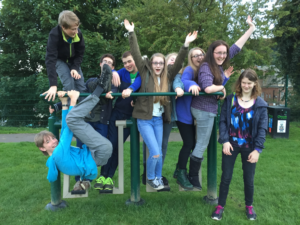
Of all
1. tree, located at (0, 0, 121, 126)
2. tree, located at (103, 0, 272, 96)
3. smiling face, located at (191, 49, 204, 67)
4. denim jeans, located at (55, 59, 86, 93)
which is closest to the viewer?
smiling face, located at (191, 49, 204, 67)

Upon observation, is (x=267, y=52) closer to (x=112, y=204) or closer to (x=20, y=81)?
(x=112, y=204)

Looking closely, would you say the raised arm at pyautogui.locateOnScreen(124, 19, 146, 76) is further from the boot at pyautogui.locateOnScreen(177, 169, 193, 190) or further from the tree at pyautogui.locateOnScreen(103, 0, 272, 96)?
the tree at pyautogui.locateOnScreen(103, 0, 272, 96)

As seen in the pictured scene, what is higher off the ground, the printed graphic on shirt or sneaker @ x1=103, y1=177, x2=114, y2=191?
the printed graphic on shirt

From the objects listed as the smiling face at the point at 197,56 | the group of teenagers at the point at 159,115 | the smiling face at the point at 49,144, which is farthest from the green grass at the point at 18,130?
the smiling face at the point at 197,56

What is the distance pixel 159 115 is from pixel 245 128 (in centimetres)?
97

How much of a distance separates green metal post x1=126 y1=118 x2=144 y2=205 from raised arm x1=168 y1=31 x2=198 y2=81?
0.72 m

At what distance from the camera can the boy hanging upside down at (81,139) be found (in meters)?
2.45

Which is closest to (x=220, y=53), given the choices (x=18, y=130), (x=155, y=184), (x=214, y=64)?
(x=214, y=64)

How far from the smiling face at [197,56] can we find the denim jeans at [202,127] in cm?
63

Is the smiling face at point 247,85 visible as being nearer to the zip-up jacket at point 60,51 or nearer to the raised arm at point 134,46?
the raised arm at point 134,46

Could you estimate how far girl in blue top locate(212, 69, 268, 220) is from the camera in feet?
8.52

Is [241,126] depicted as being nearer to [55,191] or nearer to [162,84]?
[162,84]

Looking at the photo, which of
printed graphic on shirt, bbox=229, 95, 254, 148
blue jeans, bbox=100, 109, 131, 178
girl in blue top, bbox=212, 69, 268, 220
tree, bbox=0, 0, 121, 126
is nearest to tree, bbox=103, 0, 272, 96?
tree, bbox=0, 0, 121, 126

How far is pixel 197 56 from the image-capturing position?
2.98 metres
